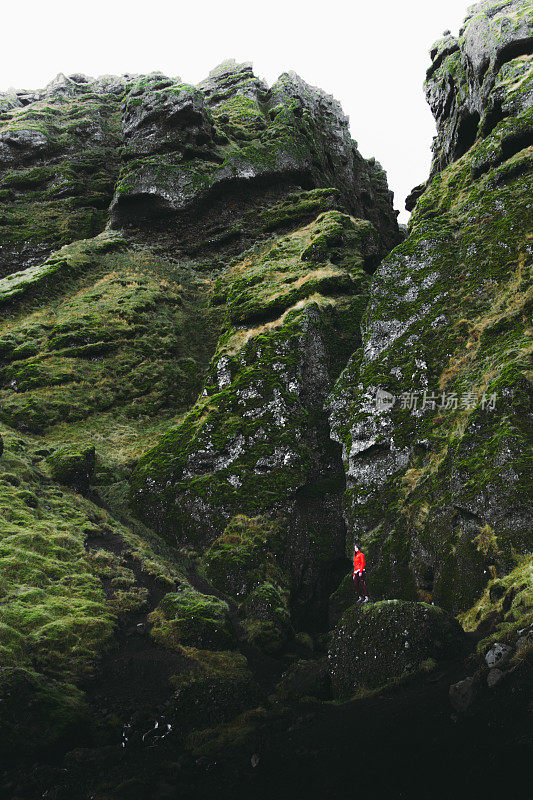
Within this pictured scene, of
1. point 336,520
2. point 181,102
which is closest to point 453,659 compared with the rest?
point 336,520

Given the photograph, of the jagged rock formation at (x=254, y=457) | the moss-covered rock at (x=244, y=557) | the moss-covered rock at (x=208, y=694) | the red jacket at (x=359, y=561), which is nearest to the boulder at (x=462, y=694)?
the jagged rock formation at (x=254, y=457)

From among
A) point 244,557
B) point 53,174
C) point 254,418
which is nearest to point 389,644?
point 244,557

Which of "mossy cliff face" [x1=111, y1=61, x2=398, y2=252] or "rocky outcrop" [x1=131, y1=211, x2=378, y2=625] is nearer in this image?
"rocky outcrop" [x1=131, y1=211, x2=378, y2=625]

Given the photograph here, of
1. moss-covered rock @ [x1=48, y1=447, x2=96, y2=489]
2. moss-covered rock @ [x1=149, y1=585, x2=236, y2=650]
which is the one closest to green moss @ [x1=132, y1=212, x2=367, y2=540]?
moss-covered rock @ [x1=48, y1=447, x2=96, y2=489]

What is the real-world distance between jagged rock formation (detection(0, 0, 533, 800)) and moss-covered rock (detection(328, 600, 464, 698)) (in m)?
0.08

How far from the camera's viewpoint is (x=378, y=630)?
42.3 ft

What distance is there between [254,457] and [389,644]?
1448 cm

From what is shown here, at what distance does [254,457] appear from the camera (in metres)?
25.9

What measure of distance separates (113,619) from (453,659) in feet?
35.1

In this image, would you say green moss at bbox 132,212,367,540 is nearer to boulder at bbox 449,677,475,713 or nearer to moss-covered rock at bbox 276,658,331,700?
moss-covered rock at bbox 276,658,331,700

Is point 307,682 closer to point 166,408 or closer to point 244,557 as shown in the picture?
point 244,557

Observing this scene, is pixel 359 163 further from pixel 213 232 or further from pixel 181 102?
pixel 213 232

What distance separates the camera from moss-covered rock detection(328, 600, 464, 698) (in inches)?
Result: 465

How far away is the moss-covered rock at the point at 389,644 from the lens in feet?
38.7
